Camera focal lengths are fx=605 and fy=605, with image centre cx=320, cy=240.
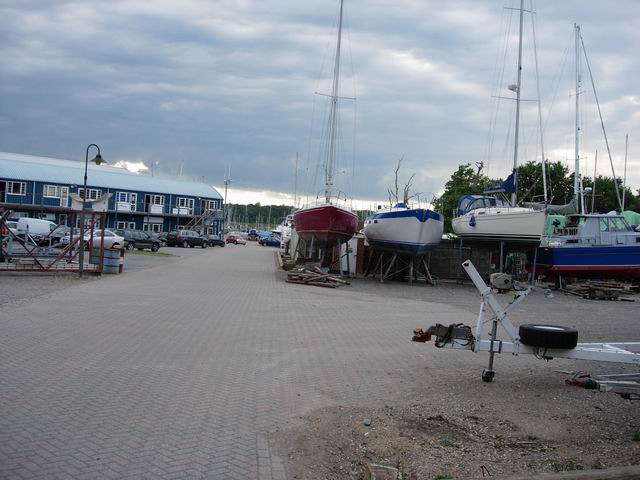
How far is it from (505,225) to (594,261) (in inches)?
173

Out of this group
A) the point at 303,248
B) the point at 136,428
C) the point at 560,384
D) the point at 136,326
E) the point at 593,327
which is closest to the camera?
the point at 136,428

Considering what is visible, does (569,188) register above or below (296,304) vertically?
above

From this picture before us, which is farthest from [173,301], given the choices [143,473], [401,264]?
[401,264]

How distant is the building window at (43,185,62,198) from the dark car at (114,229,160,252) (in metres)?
25.5

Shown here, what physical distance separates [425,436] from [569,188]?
63.9 meters

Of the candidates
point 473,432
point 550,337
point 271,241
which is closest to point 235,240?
point 271,241

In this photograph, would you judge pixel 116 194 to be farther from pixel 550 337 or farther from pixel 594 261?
pixel 550 337

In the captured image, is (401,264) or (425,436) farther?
(401,264)

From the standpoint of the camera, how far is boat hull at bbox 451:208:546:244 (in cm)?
2634

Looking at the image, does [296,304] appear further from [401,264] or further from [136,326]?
[401,264]

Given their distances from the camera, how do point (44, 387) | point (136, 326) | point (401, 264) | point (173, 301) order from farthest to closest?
1. point (401, 264)
2. point (173, 301)
3. point (136, 326)
4. point (44, 387)

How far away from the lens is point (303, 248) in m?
33.4

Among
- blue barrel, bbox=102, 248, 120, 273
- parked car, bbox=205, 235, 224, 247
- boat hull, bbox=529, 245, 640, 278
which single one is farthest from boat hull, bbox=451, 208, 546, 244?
parked car, bbox=205, 235, 224, 247

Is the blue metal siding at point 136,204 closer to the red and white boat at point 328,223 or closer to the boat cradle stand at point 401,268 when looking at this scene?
the red and white boat at point 328,223
